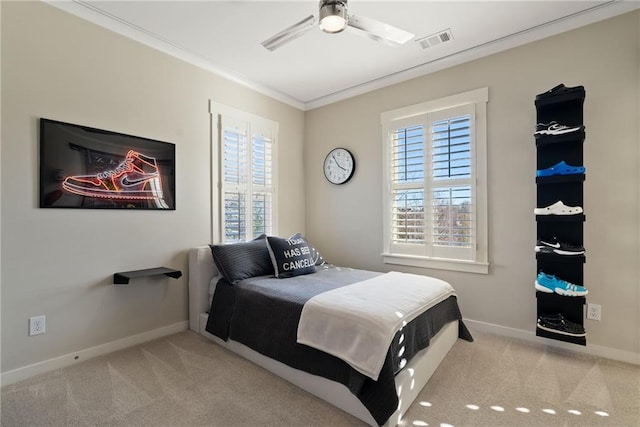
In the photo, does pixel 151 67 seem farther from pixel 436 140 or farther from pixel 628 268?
pixel 628 268

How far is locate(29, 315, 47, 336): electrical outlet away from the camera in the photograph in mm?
2197

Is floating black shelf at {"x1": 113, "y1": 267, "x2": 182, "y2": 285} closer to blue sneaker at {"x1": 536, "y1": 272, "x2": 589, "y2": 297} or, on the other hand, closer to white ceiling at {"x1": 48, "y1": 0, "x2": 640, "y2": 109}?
white ceiling at {"x1": 48, "y1": 0, "x2": 640, "y2": 109}

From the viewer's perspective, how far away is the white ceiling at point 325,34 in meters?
2.40

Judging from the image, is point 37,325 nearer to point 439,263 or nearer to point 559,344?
point 439,263

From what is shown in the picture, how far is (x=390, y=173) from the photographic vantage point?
3.61 meters

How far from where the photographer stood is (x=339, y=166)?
161 inches

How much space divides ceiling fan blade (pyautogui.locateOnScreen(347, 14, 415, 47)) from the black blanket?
6.19 feet

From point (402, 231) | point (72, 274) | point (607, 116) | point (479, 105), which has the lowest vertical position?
point (72, 274)

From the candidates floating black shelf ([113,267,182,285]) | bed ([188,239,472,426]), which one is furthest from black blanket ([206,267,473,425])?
floating black shelf ([113,267,182,285])

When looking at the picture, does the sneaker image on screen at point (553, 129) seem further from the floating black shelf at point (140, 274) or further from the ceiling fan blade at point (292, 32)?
the floating black shelf at point (140, 274)

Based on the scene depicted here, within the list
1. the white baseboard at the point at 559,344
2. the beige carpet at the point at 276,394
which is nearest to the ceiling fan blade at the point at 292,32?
the beige carpet at the point at 276,394

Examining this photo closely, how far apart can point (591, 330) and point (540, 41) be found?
2.51 meters

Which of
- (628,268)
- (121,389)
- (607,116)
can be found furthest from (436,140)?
(121,389)

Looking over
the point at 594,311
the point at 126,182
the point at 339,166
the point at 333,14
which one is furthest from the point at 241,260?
the point at 594,311
